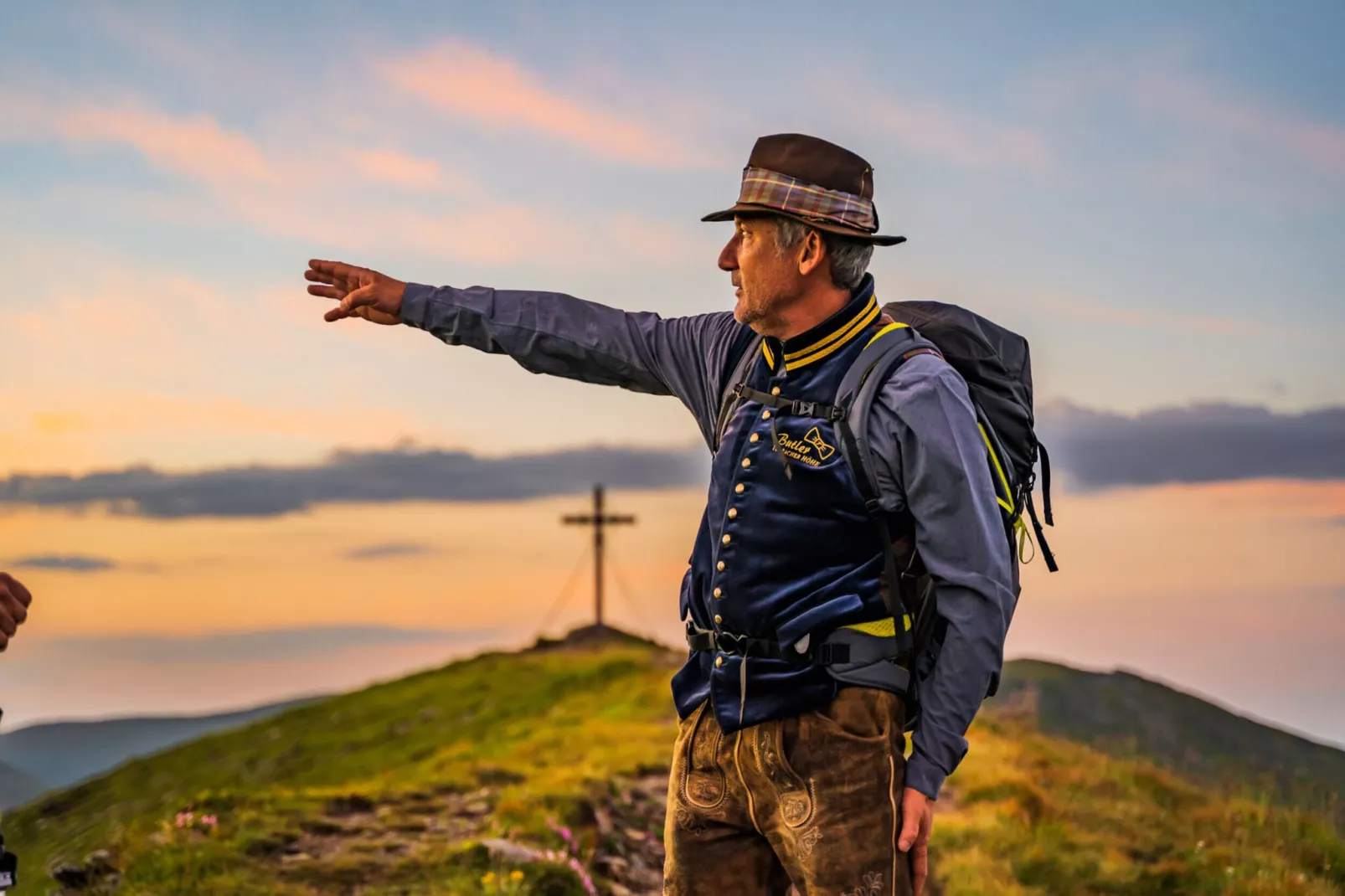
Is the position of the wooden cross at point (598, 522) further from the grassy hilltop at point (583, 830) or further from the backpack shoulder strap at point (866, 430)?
the backpack shoulder strap at point (866, 430)

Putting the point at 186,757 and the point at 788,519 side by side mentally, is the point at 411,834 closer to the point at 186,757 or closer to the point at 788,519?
the point at 788,519

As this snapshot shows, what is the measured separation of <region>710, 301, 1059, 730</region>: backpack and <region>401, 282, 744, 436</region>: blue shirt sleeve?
0.27m

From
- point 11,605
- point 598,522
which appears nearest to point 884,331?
point 11,605

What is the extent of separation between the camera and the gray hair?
443 centimetres

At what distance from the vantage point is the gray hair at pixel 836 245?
174 inches

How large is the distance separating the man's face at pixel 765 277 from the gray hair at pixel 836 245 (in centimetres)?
2

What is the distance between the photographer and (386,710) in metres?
22.1

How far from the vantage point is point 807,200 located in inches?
174

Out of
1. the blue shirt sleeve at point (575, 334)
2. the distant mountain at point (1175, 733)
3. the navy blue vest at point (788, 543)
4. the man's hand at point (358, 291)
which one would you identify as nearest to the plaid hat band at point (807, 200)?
the navy blue vest at point (788, 543)

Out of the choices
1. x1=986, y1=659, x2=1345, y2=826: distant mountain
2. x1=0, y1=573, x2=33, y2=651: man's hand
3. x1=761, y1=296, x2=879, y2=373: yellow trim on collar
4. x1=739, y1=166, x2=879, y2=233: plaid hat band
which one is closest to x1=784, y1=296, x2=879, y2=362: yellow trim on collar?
x1=761, y1=296, x2=879, y2=373: yellow trim on collar

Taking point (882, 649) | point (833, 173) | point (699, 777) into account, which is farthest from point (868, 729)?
point (833, 173)

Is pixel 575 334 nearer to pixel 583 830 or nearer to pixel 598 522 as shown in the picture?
pixel 583 830

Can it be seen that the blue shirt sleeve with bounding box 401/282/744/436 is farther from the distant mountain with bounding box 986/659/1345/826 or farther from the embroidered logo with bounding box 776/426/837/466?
the distant mountain with bounding box 986/659/1345/826

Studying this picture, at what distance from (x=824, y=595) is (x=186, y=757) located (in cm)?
1995
